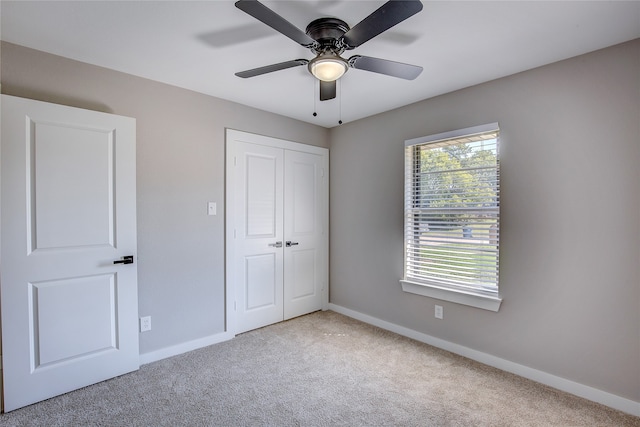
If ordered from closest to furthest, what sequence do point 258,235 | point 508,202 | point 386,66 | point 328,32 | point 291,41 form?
point 328,32
point 386,66
point 291,41
point 508,202
point 258,235

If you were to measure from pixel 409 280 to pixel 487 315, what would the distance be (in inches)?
30.9

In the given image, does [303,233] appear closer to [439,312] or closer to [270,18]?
[439,312]

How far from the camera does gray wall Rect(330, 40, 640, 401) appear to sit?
6.61 ft

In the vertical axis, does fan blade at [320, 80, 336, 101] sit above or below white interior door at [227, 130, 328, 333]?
above

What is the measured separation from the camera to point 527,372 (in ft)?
7.91

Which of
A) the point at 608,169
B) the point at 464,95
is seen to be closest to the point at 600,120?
the point at 608,169

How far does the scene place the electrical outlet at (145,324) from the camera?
2.62m

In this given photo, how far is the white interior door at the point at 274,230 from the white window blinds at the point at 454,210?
1.23 m

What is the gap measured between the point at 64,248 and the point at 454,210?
10.4 feet

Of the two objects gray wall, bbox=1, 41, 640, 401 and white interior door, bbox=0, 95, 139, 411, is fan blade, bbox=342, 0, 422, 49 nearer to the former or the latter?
gray wall, bbox=1, 41, 640, 401

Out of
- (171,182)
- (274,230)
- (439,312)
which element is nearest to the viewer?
(171,182)

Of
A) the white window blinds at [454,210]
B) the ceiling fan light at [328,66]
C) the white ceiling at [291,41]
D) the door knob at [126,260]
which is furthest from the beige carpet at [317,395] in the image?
the white ceiling at [291,41]

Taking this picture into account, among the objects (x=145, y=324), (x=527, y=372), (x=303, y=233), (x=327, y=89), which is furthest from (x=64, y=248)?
(x=527, y=372)

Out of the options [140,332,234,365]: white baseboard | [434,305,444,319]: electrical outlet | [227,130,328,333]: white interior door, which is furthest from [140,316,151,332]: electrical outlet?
[434,305,444,319]: electrical outlet
